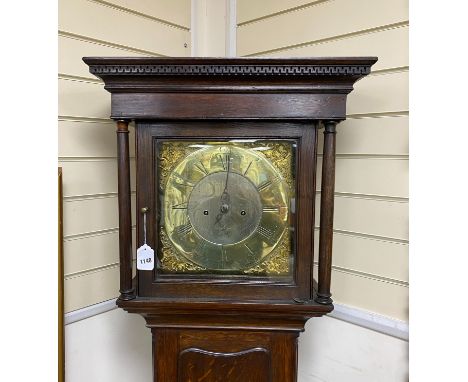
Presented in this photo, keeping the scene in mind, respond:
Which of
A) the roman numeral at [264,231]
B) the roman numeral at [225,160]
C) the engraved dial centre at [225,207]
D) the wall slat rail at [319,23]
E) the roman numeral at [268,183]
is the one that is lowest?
the roman numeral at [264,231]

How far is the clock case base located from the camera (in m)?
1.01

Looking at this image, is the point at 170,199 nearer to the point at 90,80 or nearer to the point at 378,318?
the point at 90,80

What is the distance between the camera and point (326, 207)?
98 cm

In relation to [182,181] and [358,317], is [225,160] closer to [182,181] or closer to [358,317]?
[182,181]

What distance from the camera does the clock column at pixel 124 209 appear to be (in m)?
0.97

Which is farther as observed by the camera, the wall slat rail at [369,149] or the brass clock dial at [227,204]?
the wall slat rail at [369,149]

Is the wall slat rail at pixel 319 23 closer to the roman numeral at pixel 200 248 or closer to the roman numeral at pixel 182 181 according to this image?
the roman numeral at pixel 182 181

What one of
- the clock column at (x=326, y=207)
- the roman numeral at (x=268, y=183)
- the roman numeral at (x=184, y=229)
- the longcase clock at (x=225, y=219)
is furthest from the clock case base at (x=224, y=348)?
the roman numeral at (x=268, y=183)

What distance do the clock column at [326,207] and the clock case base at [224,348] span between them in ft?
0.37

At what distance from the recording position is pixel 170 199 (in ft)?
3.26

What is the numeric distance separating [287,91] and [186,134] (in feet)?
0.94

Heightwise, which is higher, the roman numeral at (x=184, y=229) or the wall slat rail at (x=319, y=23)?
the wall slat rail at (x=319, y=23)

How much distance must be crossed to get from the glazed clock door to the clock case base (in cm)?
8
